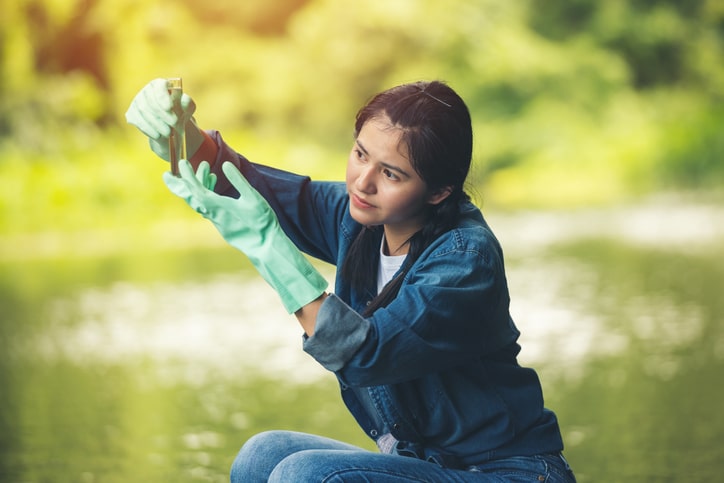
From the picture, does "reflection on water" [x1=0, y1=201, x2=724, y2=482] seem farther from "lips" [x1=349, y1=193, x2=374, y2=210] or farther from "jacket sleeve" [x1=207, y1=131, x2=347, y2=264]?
"lips" [x1=349, y1=193, x2=374, y2=210]

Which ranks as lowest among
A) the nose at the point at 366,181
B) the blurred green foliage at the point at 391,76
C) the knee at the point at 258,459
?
the knee at the point at 258,459

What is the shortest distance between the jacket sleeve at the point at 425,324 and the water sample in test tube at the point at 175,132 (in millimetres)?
294

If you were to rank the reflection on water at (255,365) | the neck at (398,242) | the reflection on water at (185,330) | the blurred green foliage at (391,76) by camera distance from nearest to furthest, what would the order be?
the neck at (398,242) < the reflection on water at (255,365) < the reflection on water at (185,330) < the blurred green foliage at (391,76)

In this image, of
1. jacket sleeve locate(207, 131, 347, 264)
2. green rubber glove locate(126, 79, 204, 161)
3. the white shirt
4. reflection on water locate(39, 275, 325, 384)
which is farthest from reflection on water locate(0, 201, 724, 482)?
green rubber glove locate(126, 79, 204, 161)

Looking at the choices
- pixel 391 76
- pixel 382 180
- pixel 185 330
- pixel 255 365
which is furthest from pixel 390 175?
pixel 391 76

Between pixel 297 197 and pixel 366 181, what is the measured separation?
0.82ft

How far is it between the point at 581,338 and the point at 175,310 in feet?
5.73

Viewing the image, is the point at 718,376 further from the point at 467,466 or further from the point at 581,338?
the point at 467,466

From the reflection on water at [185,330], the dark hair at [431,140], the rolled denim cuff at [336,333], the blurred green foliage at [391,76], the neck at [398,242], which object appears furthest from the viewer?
the blurred green foliage at [391,76]

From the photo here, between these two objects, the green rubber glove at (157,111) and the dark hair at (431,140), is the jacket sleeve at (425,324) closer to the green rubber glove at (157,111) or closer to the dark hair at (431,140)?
the dark hair at (431,140)

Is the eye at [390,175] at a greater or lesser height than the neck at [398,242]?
greater

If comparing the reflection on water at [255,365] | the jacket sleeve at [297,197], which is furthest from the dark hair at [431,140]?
the reflection on water at [255,365]

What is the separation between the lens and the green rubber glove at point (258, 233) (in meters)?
1.25

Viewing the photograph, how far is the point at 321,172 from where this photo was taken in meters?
9.51
